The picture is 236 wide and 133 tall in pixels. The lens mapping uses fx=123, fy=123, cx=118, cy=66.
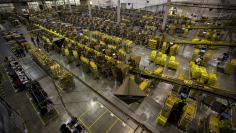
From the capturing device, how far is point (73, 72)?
48.7 feet

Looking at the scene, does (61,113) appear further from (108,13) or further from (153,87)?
(108,13)

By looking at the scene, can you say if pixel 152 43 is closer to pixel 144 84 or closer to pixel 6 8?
pixel 144 84

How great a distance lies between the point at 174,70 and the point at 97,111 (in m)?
10.6

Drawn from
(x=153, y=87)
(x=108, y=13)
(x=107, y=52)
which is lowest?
(x=153, y=87)

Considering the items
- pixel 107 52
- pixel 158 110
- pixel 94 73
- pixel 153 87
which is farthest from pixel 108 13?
pixel 158 110

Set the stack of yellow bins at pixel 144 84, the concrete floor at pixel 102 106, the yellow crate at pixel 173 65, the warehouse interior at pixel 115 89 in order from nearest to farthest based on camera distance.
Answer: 1. the warehouse interior at pixel 115 89
2. the concrete floor at pixel 102 106
3. the stack of yellow bins at pixel 144 84
4. the yellow crate at pixel 173 65

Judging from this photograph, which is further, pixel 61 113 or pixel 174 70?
pixel 174 70

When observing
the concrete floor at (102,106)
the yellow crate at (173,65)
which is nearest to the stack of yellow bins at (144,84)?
the concrete floor at (102,106)

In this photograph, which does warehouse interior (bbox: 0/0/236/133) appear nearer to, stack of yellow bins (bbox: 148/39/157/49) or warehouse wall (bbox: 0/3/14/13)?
stack of yellow bins (bbox: 148/39/157/49)

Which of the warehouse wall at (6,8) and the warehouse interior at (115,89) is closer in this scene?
the warehouse interior at (115,89)

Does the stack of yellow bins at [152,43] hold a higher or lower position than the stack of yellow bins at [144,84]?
higher

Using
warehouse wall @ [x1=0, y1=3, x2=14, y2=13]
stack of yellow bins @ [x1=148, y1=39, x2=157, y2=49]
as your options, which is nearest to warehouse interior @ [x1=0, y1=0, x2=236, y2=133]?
stack of yellow bins @ [x1=148, y1=39, x2=157, y2=49]

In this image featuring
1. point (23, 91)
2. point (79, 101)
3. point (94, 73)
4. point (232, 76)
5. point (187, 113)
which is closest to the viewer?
point (187, 113)

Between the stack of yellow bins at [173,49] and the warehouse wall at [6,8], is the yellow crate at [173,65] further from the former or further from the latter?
the warehouse wall at [6,8]
